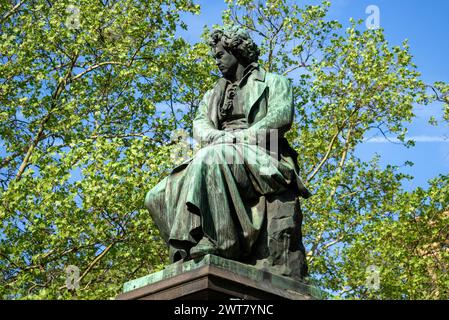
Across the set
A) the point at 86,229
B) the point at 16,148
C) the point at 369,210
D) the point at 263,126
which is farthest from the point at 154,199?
the point at 369,210

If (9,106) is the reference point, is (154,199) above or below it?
below

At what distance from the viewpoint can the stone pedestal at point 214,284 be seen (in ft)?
21.9

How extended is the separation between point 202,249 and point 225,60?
2.16m

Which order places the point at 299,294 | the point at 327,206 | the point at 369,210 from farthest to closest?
the point at 369,210
the point at 327,206
the point at 299,294

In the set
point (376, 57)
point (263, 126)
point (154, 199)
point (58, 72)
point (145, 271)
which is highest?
point (376, 57)

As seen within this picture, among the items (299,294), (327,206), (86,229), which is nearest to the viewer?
(299,294)

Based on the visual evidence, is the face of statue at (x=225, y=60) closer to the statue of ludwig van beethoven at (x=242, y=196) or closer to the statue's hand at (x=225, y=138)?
the statue of ludwig van beethoven at (x=242, y=196)

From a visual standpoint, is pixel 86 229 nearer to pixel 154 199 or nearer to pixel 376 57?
pixel 154 199

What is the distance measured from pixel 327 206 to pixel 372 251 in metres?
1.50

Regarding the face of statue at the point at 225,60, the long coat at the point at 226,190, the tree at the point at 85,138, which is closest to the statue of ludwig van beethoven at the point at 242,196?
the long coat at the point at 226,190

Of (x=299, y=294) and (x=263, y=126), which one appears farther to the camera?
(x=263, y=126)

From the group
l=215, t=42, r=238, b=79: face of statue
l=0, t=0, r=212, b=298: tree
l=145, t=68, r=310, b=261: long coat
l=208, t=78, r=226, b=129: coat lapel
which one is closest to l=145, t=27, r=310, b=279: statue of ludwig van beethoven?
l=145, t=68, r=310, b=261: long coat

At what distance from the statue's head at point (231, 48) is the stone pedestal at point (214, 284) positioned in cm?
222

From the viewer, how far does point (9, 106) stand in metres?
17.5
